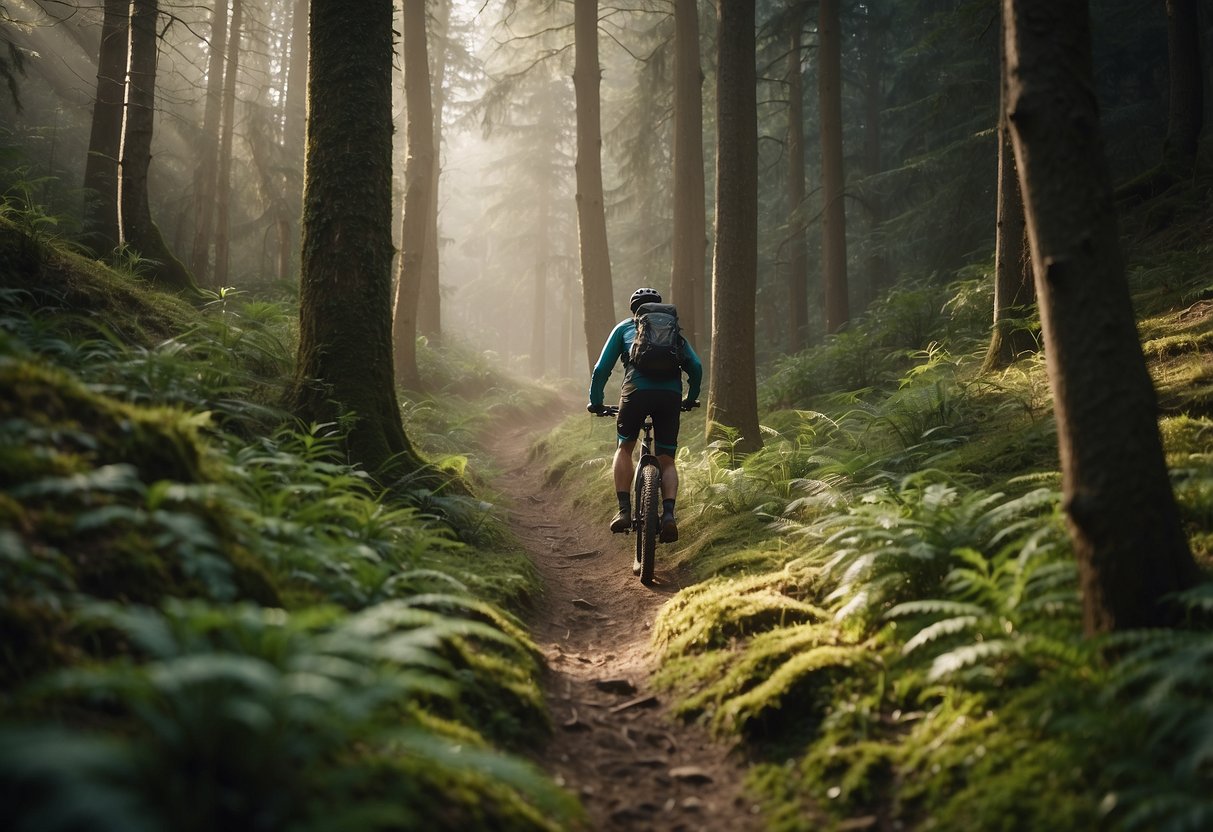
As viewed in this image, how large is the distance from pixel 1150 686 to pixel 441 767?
2607 millimetres

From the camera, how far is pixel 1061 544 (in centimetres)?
354

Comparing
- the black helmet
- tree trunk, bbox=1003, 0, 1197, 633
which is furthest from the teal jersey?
tree trunk, bbox=1003, 0, 1197, 633

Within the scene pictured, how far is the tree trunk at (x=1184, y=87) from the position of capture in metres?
10.8

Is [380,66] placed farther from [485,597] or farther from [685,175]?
[685,175]

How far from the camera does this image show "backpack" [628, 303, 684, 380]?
6504 millimetres

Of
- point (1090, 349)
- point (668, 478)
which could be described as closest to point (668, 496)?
point (668, 478)

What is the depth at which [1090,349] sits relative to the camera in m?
3.06

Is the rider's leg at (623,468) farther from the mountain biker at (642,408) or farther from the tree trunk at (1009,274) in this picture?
the tree trunk at (1009,274)

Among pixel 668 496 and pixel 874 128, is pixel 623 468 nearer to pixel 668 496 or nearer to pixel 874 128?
pixel 668 496

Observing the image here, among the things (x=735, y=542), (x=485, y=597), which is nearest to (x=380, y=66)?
(x=485, y=597)

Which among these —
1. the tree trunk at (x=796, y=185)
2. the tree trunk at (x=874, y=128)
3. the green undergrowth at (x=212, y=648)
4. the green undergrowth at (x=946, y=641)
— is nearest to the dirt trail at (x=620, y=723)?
the green undergrowth at (x=946, y=641)

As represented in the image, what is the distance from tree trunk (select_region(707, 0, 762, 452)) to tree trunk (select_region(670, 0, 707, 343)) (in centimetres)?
656

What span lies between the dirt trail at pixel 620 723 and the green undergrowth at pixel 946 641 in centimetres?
17

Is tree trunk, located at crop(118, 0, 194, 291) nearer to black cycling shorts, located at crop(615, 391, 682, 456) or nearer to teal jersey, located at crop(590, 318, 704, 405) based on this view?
teal jersey, located at crop(590, 318, 704, 405)
